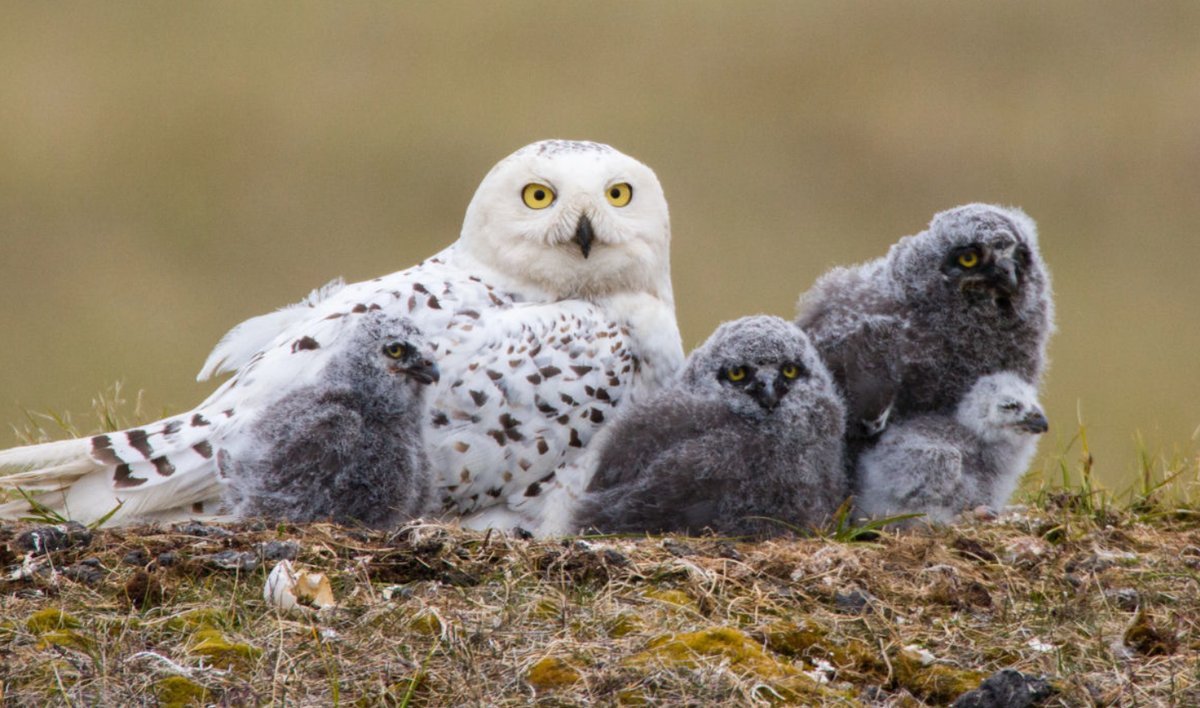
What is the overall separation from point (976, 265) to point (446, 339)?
7.20 ft

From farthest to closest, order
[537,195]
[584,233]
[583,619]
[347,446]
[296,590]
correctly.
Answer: [537,195]
[584,233]
[347,446]
[296,590]
[583,619]

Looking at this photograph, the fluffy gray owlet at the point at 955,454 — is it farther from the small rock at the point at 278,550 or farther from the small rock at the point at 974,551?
the small rock at the point at 278,550

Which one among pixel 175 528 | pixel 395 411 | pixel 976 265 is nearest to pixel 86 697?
pixel 175 528

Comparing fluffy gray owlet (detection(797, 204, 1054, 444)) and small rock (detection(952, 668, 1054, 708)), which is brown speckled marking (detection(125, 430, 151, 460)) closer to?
fluffy gray owlet (detection(797, 204, 1054, 444))

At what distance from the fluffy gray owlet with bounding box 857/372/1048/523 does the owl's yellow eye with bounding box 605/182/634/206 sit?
152 centimetres

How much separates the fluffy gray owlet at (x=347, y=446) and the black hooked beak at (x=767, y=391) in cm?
125

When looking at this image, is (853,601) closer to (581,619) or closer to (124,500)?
(581,619)

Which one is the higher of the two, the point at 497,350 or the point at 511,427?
the point at 497,350

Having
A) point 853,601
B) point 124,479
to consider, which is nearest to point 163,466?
point 124,479

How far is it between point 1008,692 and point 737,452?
2.12 m

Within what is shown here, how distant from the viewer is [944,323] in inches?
242

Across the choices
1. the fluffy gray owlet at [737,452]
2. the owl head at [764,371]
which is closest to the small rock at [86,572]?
the fluffy gray owlet at [737,452]

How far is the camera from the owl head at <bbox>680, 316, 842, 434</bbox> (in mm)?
5820

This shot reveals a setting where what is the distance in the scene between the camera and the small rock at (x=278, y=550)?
4.76 metres
